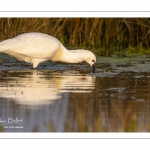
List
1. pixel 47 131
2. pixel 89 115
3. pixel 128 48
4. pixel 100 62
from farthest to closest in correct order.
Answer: pixel 128 48 < pixel 100 62 < pixel 89 115 < pixel 47 131

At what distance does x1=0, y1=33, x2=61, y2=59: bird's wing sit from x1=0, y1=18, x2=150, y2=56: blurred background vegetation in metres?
2.55

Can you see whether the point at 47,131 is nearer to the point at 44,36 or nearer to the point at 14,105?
the point at 14,105

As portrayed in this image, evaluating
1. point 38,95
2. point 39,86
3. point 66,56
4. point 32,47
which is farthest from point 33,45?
point 38,95

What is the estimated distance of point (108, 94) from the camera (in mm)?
9758

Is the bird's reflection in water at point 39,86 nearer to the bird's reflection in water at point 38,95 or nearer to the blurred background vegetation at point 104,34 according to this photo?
the bird's reflection in water at point 38,95

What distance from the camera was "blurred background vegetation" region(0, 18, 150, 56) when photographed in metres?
15.4

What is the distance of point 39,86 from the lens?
1046 cm

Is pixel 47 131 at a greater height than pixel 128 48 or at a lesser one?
lesser

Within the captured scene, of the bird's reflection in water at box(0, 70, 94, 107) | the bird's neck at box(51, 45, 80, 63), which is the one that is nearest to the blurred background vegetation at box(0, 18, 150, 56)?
the bird's neck at box(51, 45, 80, 63)

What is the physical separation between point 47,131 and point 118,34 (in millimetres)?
8390

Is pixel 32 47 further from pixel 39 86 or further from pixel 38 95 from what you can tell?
pixel 38 95

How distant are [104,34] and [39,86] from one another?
5493 millimetres

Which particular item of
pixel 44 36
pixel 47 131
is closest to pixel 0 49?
pixel 44 36
